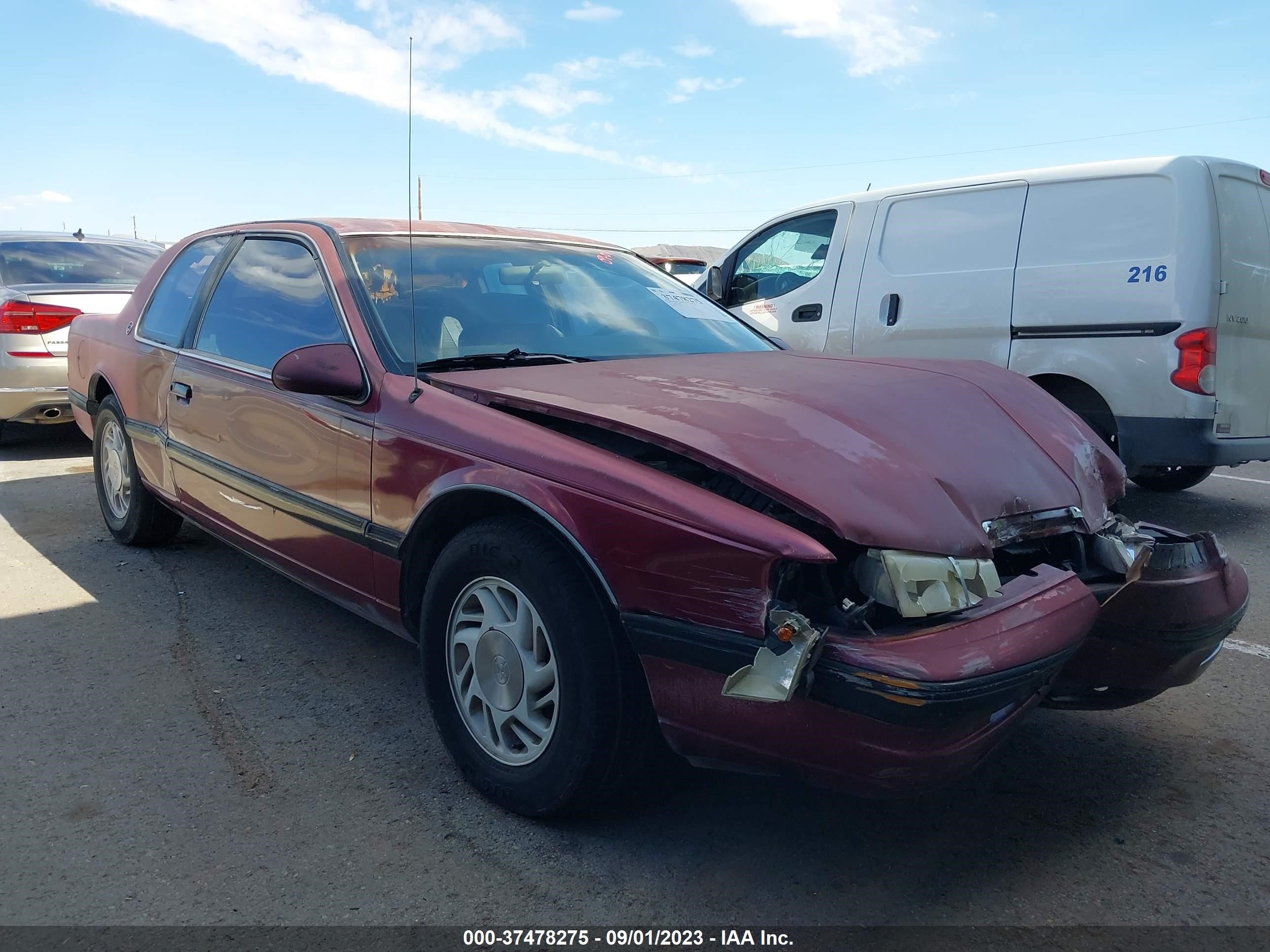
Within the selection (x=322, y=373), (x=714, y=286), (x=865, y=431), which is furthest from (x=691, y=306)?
(x=865, y=431)

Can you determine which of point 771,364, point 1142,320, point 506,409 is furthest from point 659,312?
point 1142,320

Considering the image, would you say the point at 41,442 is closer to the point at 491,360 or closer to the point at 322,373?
the point at 322,373

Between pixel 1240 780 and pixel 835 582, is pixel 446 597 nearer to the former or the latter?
pixel 835 582

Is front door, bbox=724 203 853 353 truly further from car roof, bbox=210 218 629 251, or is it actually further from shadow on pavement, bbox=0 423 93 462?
shadow on pavement, bbox=0 423 93 462

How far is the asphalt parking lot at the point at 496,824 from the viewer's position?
6.95ft

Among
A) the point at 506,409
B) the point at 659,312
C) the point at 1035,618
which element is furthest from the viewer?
the point at 659,312

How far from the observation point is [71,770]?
8.91 feet

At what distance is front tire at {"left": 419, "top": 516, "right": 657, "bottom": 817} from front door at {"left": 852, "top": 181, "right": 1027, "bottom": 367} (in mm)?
3920

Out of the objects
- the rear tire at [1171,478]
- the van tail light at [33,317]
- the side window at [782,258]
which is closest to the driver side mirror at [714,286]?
the side window at [782,258]

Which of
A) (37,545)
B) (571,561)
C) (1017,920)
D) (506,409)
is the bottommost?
(37,545)

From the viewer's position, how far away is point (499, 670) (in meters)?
2.44

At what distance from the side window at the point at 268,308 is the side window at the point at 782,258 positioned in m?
3.65

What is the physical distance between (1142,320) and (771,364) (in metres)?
2.95

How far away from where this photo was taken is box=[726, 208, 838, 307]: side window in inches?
259
